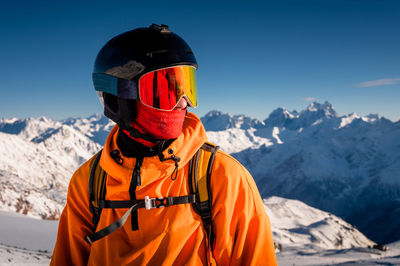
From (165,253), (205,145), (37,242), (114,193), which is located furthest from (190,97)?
(37,242)

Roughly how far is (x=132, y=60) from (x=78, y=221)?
6.95ft

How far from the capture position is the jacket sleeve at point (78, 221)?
3182 mm

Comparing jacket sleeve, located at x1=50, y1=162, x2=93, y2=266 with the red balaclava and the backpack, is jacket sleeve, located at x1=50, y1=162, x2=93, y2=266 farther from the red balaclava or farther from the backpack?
the red balaclava

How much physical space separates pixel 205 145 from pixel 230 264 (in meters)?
1.28

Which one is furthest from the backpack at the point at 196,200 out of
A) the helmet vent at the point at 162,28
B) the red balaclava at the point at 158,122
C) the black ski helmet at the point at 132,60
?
the helmet vent at the point at 162,28

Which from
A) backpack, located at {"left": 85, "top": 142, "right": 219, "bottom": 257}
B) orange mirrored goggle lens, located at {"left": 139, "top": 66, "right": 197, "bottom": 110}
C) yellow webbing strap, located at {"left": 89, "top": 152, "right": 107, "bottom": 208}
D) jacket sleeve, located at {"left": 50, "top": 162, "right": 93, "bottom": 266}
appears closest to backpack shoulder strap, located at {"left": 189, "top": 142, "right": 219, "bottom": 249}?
backpack, located at {"left": 85, "top": 142, "right": 219, "bottom": 257}

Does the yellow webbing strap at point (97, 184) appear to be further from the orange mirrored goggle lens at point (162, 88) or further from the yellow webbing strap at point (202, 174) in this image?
the yellow webbing strap at point (202, 174)

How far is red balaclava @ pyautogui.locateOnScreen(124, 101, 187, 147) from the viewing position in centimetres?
283

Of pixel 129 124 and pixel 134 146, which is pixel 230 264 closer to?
pixel 134 146

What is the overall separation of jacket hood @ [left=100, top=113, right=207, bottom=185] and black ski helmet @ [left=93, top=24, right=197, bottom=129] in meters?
0.44

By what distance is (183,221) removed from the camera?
2607mm

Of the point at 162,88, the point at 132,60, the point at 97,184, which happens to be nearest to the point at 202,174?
the point at 162,88

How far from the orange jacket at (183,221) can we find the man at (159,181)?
0.01 metres

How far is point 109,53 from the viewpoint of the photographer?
9.91ft
